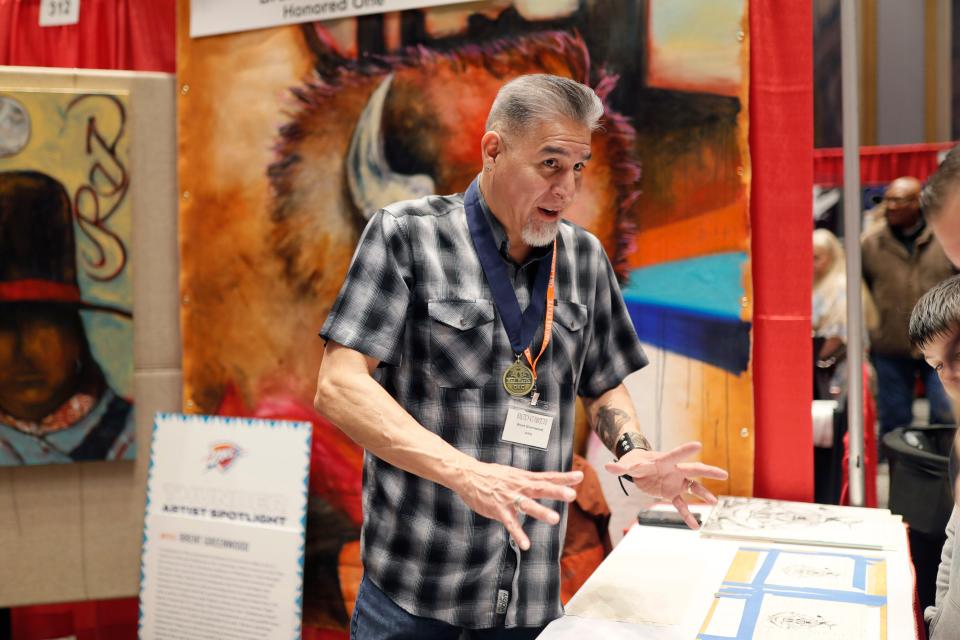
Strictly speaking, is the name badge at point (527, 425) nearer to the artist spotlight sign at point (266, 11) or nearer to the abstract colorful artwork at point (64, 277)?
the artist spotlight sign at point (266, 11)

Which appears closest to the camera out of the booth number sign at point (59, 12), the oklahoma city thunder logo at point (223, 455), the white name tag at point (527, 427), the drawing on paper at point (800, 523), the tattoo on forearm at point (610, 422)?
the white name tag at point (527, 427)

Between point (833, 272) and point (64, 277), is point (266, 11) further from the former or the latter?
point (833, 272)

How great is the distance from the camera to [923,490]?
6.79 ft

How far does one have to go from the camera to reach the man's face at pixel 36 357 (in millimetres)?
2852

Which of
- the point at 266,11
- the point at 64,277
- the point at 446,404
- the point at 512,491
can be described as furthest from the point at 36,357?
the point at 512,491

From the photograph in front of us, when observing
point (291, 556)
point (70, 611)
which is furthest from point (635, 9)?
point (70, 611)

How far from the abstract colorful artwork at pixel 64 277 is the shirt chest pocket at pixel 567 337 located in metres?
1.78

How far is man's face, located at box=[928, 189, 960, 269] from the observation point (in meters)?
1.43

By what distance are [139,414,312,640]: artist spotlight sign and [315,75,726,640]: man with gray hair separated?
42.7 inches

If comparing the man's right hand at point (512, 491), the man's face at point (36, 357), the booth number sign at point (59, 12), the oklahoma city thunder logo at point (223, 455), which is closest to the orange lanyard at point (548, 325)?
the man's right hand at point (512, 491)

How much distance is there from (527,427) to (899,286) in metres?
1.85

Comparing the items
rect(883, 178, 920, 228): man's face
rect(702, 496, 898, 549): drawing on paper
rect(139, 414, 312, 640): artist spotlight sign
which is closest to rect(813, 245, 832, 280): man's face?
rect(883, 178, 920, 228): man's face

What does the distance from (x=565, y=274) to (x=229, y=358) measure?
1.55 meters

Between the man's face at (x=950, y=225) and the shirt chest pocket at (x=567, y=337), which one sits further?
the shirt chest pocket at (x=567, y=337)
